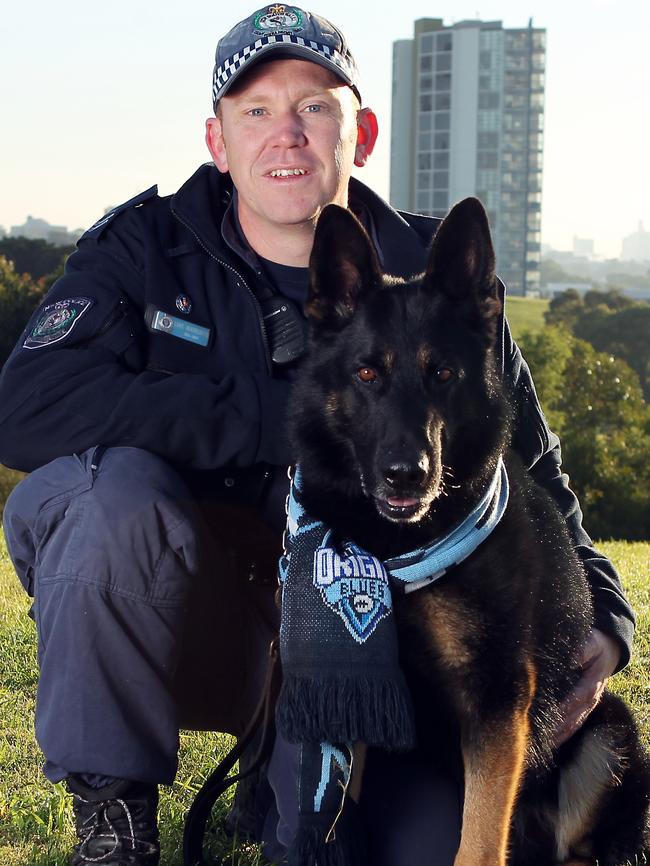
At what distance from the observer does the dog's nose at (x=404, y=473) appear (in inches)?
91.2

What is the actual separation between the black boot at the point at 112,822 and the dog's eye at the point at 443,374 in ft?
3.86

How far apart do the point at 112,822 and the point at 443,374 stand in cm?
129

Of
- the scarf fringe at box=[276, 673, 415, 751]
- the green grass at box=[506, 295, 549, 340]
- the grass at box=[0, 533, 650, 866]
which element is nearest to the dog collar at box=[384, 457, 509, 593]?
the scarf fringe at box=[276, 673, 415, 751]

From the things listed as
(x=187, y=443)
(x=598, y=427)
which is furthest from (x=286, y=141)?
(x=598, y=427)

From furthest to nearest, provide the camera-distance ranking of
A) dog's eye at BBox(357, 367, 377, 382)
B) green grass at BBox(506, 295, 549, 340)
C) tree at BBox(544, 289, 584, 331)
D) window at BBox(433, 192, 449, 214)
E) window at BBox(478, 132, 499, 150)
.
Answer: window at BBox(478, 132, 499, 150), window at BBox(433, 192, 449, 214), green grass at BBox(506, 295, 549, 340), tree at BBox(544, 289, 584, 331), dog's eye at BBox(357, 367, 377, 382)

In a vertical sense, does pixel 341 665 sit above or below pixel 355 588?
below

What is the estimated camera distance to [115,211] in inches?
121

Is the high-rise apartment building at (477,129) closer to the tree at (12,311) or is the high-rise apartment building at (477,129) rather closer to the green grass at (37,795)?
the tree at (12,311)

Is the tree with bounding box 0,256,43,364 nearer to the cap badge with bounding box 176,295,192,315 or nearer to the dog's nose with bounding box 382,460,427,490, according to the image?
the cap badge with bounding box 176,295,192,315

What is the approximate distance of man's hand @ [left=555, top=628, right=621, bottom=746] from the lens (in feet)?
8.71

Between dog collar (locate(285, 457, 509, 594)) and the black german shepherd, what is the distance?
0.03 meters

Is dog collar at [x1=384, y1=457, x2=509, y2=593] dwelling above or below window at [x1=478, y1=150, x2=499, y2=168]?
below

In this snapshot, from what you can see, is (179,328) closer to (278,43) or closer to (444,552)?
(278,43)

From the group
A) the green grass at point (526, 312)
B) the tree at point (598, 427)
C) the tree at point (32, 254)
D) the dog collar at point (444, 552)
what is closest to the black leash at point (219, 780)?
the dog collar at point (444, 552)
